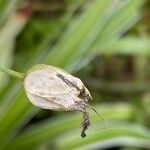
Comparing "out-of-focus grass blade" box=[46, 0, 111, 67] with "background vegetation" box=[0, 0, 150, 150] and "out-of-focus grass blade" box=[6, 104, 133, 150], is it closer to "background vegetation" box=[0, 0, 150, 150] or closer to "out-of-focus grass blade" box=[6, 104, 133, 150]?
"background vegetation" box=[0, 0, 150, 150]

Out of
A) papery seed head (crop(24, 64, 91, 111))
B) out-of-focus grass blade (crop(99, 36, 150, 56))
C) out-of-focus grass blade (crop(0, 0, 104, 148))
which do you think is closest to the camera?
papery seed head (crop(24, 64, 91, 111))

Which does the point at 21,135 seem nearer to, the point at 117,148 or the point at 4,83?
the point at 4,83

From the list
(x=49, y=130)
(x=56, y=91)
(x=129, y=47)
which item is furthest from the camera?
(x=129, y=47)

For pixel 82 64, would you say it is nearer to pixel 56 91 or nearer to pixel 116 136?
pixel 116 136

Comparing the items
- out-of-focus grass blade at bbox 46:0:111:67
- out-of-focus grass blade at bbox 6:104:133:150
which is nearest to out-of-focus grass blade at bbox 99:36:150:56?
out-of-focus grass blade at bbox 6:104:133:150

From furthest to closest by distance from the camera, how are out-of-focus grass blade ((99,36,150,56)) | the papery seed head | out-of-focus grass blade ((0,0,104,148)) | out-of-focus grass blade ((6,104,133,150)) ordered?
1. out-of-focus grass blade ((99,36,150,56))
2. out-of-focus grass blade ((6,104,133,150))
3. out-of-focus grass blade ((0,0,104,148))
4. the papery seed head

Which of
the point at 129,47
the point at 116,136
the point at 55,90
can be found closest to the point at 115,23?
the point at 116,136

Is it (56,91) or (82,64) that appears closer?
(56,91)

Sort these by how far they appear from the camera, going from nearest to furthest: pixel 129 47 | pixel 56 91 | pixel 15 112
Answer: pixel 56 91
pixel 15 112
pixel 129 47

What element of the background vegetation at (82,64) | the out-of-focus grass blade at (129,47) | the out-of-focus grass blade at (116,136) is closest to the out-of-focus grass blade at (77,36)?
the background vegetation at (82,64)
